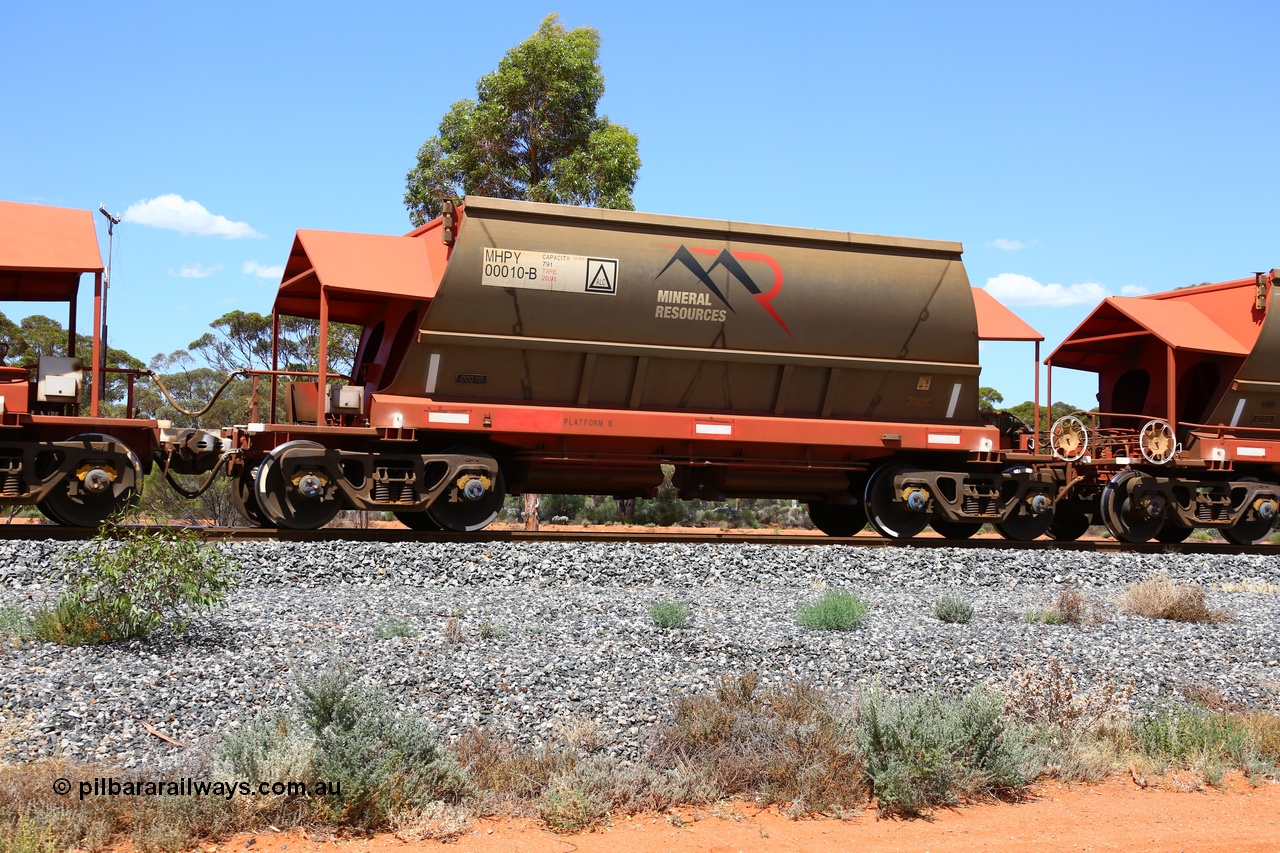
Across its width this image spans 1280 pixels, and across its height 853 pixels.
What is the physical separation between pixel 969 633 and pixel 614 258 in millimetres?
6317

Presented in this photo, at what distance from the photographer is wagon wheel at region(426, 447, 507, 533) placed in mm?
12461

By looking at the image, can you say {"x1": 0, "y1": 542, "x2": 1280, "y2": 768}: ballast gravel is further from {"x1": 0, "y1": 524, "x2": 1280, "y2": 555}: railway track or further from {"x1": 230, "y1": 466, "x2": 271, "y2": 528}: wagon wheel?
{"x1": 230, "y1": 466, "x2": 271, "y2": 528}: wagon wheel

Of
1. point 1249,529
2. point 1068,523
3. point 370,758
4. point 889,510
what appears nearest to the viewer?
point 370,758

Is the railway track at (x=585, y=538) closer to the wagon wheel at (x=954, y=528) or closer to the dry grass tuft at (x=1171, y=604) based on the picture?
the wagon wheel at (x=954, y=528)

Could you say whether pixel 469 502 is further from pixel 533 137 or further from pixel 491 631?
pixel 533 137

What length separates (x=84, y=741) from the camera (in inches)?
225

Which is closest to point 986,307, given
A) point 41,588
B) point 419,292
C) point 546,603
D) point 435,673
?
point 419,292

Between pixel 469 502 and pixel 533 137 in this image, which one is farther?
pixel 533 137

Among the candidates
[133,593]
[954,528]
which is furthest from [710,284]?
[133,593]

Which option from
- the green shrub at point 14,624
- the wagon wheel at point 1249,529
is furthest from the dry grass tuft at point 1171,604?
the green shrub at point 14,624

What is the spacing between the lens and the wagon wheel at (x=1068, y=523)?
16672 millimetres

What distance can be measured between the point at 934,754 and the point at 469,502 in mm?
7742

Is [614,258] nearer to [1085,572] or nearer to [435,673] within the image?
[1085,572]

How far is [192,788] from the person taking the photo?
17.2 feet
